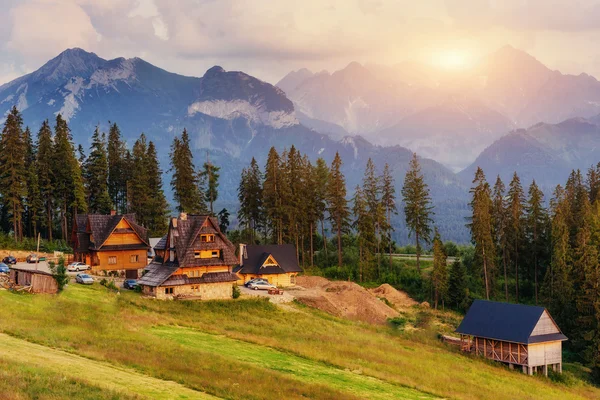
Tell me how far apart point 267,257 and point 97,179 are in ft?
111

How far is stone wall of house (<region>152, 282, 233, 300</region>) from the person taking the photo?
57.2 m

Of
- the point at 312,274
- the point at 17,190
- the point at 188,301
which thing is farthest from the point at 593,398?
the point at 17,190

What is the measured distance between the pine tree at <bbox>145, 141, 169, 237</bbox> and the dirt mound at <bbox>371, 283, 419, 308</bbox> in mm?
31992

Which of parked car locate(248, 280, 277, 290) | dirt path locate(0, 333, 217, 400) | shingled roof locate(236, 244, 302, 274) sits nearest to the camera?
dirt path locate(0, 333, 217, 400)

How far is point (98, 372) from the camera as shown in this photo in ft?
88.3

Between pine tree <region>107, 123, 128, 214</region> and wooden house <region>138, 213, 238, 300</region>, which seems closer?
wooden house <region>138, 213, 238, 300</region>

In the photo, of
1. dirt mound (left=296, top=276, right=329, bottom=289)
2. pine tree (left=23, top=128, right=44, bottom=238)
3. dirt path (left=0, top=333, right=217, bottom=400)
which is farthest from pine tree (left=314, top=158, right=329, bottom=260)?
dirt path (left=0, top=333, right=217, bottom=400)

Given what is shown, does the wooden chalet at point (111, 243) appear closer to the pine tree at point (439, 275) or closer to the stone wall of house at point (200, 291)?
the stone wall of house at point (200, 291)

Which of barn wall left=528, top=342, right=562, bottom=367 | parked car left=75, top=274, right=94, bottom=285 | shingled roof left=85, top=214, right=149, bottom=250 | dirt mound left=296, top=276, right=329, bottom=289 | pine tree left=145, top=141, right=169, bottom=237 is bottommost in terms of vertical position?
barn wall left=528, top=342, right=562, bottom=367

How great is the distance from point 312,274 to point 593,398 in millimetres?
45408

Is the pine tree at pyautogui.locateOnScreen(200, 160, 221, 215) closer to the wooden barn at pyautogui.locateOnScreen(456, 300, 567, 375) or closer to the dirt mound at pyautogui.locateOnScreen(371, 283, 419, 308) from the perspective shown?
the dirt mound at pyautogui.locateOnScreen(371, 283, 419, 308)

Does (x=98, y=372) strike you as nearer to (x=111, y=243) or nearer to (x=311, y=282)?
(x=111, y=243)

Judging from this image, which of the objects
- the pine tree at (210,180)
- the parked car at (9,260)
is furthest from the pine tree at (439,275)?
the parked car at (9,260)

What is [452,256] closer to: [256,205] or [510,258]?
[510,258]
